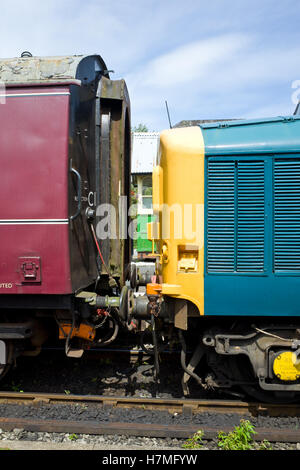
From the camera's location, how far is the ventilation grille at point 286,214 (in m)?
3.01

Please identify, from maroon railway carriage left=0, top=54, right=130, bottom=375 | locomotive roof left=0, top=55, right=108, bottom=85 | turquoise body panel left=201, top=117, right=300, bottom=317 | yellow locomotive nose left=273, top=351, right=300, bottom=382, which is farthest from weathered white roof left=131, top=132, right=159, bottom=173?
yellow locomotive nose left=273, top=351, right=300, bottom=382

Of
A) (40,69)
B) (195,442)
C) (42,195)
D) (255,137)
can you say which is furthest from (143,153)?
(195,442)

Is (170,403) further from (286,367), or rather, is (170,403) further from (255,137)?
(255,137)

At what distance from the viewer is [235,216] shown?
308 cm

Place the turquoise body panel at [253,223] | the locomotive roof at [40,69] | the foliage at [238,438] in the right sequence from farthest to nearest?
the locomotive roof at [40,69] → the turquoise body panel at [253,223] → the foliage at [238,438]

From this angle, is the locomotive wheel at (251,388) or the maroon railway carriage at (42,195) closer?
the maroon railway carriage at (42,195)

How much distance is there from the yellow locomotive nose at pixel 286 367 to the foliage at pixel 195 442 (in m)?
0.92

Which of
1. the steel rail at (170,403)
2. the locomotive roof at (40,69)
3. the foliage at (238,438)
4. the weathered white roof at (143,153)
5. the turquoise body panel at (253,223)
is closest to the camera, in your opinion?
the foliage at (238,438)

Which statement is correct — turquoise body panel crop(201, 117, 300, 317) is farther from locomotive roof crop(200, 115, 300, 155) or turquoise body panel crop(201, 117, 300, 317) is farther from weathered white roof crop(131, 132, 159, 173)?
weathered white roof crop(131, 132, 159, 173)

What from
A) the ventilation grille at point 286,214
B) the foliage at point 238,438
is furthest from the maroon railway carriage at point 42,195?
the ventilation grille at point 286,214

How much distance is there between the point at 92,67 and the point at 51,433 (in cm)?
404

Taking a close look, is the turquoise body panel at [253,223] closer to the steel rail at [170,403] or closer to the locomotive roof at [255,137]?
the locomotive roof at [255,137]

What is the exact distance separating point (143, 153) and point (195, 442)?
14429mm
